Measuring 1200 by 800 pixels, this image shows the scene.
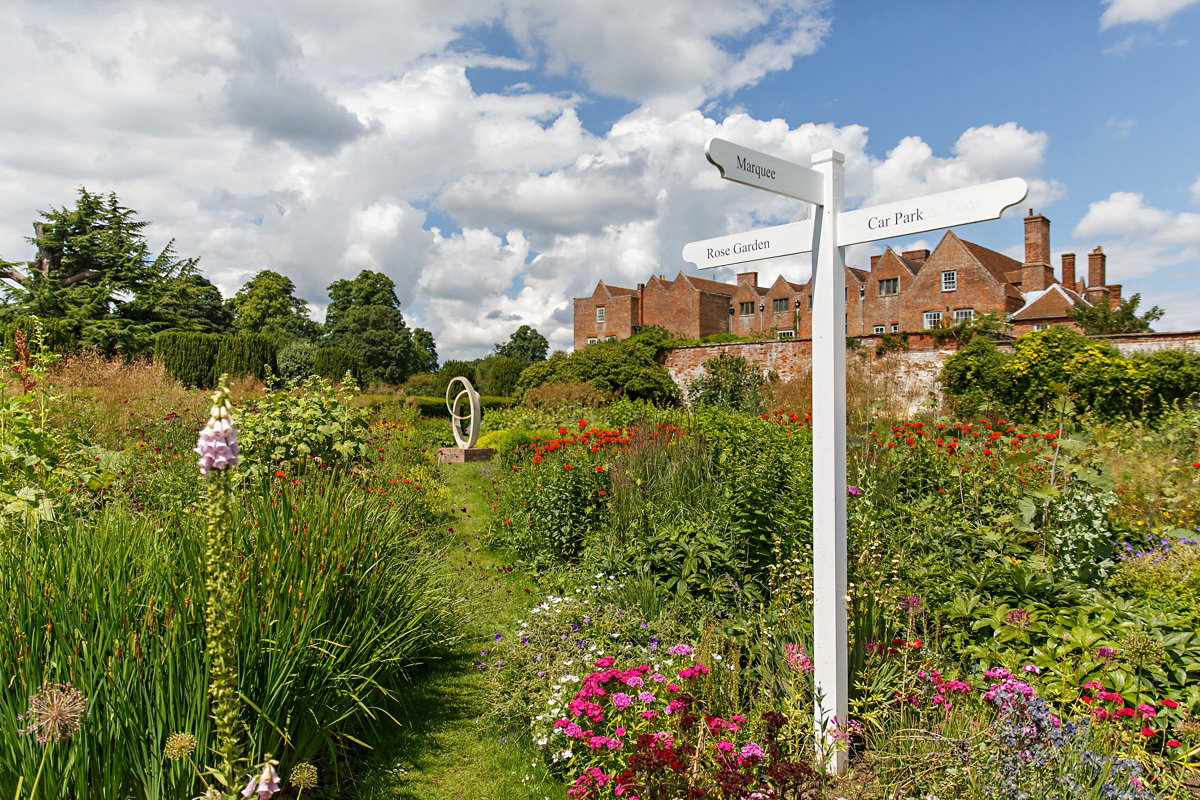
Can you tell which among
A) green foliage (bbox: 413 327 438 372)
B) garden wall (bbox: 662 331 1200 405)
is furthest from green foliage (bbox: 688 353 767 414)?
green foliage (bbox: 413 327 438 372)

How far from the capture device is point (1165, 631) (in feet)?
9.79

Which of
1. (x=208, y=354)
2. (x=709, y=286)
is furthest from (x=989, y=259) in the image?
(x=208, y=354)

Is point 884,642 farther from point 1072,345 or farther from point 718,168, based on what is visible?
point 1072,345

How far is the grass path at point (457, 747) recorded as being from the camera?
2738 mm

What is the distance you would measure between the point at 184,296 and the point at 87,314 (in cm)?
609

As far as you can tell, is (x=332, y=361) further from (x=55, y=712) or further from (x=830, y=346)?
(x=55, y=712)

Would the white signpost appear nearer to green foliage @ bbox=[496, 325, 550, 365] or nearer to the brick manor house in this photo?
the brick manor house

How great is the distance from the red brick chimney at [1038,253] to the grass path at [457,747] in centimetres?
2973

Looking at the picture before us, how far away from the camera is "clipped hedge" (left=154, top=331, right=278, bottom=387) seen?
20500 millimetres

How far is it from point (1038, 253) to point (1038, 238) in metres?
0.59

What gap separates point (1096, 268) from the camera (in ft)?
95.1

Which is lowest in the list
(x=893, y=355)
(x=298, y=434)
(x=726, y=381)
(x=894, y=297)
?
(x=298, y=434)

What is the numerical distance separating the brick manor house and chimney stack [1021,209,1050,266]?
1.4 inches

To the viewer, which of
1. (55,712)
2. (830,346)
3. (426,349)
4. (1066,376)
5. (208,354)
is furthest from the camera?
(426,349)
